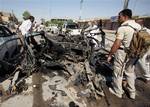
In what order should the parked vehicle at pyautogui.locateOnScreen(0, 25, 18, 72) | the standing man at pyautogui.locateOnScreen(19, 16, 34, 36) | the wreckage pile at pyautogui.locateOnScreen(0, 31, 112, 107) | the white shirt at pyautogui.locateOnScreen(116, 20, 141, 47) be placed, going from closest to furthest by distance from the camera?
the white shirt at pyautogui.locateOnScreen(116, 20, 141, 47) < the wreckage pile at pyautogui.locateOnScreen(0, 31, 112, 107) < the parked vehicle at pyautogui.locateOnScreen(0, 25, 18, 72) < the standing man at pyautogui.locateOnScreen(19, 16, 34, 36)

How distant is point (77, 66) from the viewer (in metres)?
6.36

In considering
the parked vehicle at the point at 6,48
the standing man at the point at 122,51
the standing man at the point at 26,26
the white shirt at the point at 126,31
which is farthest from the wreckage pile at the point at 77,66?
the standing man at the point at 26,26

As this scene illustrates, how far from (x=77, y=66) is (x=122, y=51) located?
1635 mm

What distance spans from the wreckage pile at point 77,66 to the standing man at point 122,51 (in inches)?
18.4

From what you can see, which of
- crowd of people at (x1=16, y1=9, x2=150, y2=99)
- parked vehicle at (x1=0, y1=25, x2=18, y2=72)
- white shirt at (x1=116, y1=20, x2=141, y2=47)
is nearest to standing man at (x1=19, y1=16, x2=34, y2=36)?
parked vehicle at (x1=0, y1=25, x2=18, y2=72)

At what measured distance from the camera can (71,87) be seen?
535 cm

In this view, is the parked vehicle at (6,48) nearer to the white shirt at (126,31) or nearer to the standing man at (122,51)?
the standing man at (122,51)

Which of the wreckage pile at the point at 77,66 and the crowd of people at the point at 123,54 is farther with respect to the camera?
the wreckage pile at the point at 77,66

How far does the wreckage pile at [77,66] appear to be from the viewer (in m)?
5.27

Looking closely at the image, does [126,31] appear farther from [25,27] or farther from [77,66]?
[25,27]

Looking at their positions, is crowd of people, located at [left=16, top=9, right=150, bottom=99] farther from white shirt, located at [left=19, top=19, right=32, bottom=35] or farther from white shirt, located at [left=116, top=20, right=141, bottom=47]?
white shirt, located at [left=19, top=19, right=32, bottom=35]

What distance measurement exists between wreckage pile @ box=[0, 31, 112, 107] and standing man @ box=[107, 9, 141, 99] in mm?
468

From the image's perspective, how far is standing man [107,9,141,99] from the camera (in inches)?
196

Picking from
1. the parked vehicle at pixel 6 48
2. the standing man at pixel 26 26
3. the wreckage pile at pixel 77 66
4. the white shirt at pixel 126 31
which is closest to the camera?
the white shirt at pixel 126 31
